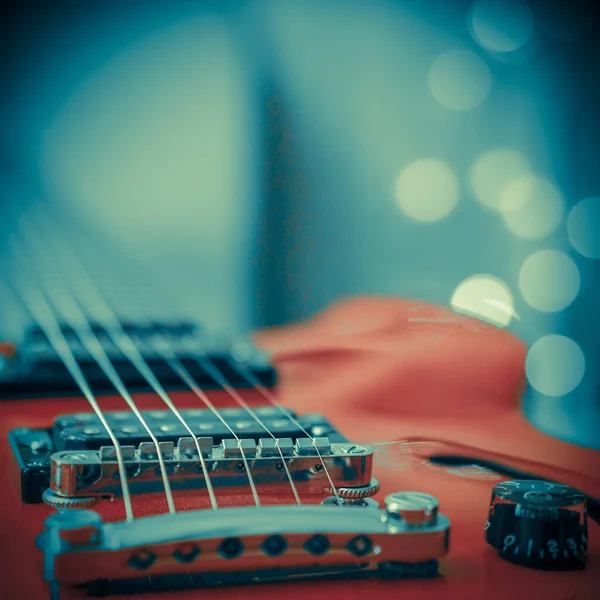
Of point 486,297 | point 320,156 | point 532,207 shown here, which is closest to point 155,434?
point 486,297

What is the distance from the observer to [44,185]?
1.87 m

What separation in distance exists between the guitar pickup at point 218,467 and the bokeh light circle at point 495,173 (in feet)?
4.81

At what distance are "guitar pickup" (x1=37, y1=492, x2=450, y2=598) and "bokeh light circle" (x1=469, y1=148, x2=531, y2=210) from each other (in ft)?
5.13

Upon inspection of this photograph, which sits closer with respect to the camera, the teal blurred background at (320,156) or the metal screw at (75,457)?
the metal screw at (75,457)

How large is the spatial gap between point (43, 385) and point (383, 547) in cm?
79

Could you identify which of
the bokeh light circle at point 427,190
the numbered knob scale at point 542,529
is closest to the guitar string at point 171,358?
the numbered knob scale at point 542,529

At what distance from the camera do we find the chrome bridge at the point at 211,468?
20.8 inches

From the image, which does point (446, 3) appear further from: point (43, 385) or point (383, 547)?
point (383, 547)

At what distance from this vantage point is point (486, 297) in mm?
1825

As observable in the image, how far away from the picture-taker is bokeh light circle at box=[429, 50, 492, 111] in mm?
1925

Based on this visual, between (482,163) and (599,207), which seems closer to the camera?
(599,207)

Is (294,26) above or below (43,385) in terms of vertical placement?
above

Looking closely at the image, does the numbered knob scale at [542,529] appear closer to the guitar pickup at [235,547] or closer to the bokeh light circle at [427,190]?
the guitar pickup at [235,547]


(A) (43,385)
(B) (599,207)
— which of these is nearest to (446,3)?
(B) (599,207)
